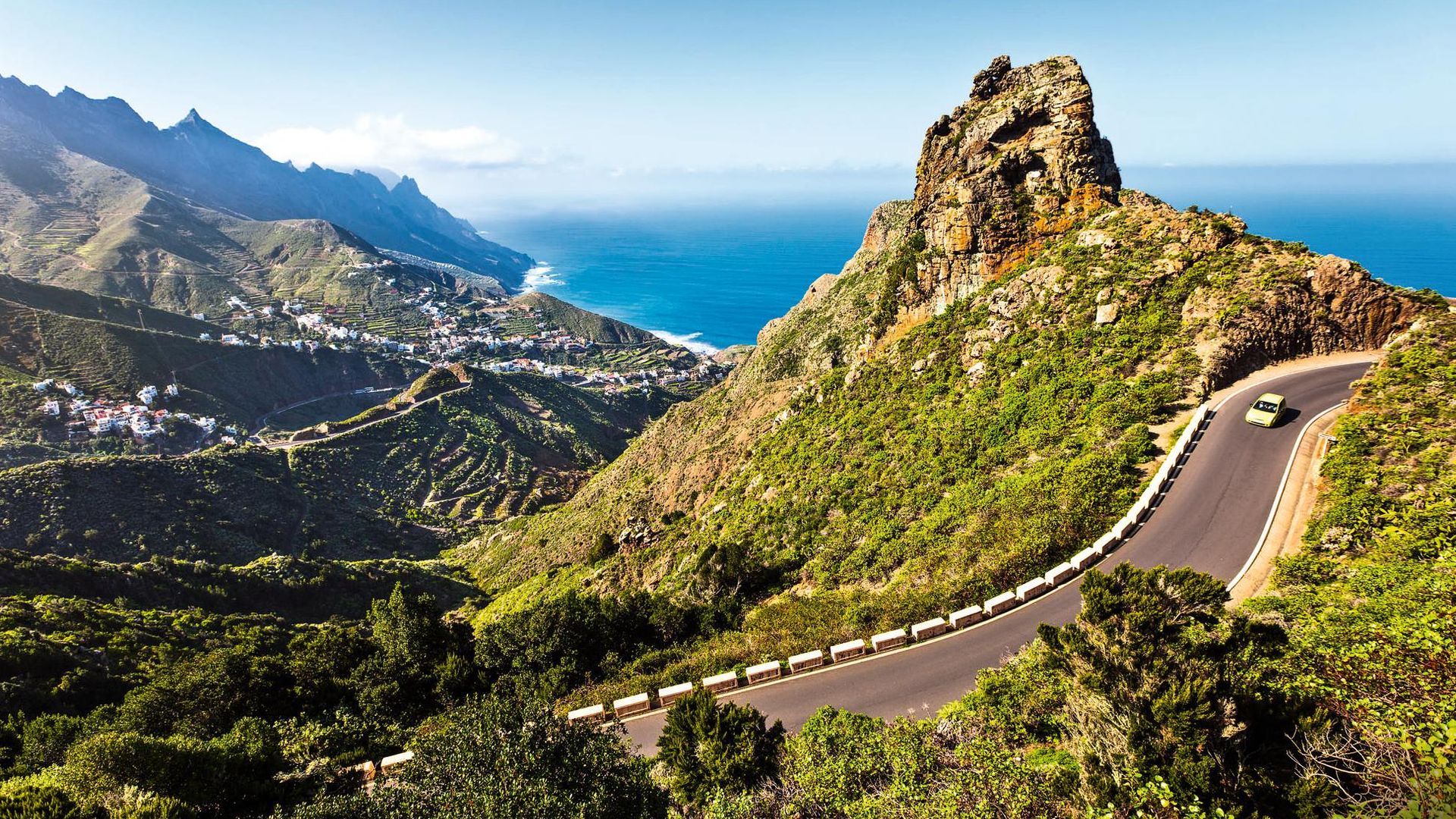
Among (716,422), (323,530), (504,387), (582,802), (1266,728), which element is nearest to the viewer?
(1266,728)

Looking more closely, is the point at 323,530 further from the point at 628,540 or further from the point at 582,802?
the point at 582,802

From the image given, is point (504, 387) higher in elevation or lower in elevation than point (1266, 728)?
higher

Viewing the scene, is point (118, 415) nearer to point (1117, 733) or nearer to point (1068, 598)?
point (1068, 598)

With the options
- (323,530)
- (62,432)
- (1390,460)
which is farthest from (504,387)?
(1390,460)

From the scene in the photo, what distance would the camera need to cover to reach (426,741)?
12.8m

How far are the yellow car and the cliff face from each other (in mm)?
2630

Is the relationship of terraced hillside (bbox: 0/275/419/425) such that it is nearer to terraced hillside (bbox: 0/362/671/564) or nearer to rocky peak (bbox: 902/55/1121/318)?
terraced hillside (bbox: 0/362/671/564)

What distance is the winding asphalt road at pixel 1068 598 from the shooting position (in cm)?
1520

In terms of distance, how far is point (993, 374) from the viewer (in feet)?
111

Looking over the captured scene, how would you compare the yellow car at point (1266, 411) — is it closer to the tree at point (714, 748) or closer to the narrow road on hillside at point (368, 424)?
the tree at point (714, 748)

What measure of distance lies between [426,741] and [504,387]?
12916 centimetres

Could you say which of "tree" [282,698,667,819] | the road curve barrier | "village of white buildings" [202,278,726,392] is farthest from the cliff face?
"village of white buildings" [202,278,726,392]

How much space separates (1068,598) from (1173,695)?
900 centimetres

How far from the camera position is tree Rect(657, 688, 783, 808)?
12000 millimetres
